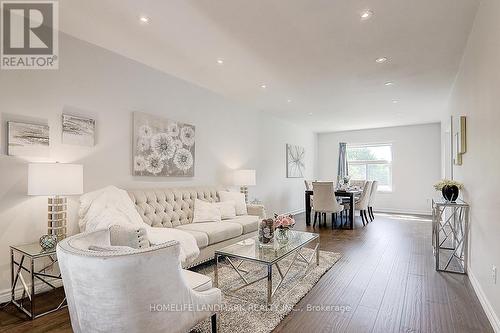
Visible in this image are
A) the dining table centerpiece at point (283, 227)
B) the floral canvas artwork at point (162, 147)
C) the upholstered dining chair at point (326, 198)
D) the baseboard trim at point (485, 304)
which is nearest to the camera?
the baseboard trim at point (485, 304)

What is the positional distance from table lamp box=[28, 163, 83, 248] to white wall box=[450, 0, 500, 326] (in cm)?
349

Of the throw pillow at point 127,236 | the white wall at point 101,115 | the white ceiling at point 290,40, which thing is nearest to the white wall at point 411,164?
the white ceiling at point 290,40

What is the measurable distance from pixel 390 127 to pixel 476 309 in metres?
6.92

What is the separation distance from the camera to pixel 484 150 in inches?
97.2

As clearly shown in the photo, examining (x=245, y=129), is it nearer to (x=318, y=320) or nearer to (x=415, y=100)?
(x=415, y=100)

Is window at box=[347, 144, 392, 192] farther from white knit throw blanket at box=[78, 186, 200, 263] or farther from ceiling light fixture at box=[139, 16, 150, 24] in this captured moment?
ceiling light fixture at box=[139, 16, 150, 24]

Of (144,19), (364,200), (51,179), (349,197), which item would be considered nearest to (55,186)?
(51,179)

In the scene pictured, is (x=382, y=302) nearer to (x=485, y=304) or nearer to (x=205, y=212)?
(x=485, y=304)

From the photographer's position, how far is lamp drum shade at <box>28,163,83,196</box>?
240 centimetres

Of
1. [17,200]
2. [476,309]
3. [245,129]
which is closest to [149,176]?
[17,200]

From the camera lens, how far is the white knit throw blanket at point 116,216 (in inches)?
107

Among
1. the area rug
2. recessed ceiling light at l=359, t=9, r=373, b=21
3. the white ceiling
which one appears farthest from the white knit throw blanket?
recessed ceiling light at l=359, t=9, r=373, b=21

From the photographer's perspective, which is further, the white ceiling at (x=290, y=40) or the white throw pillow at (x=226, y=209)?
the white throw pillow at (x=226, y=209)

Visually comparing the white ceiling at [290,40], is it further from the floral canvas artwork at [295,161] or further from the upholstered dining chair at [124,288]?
the floral canvas artwork at [295,161]
